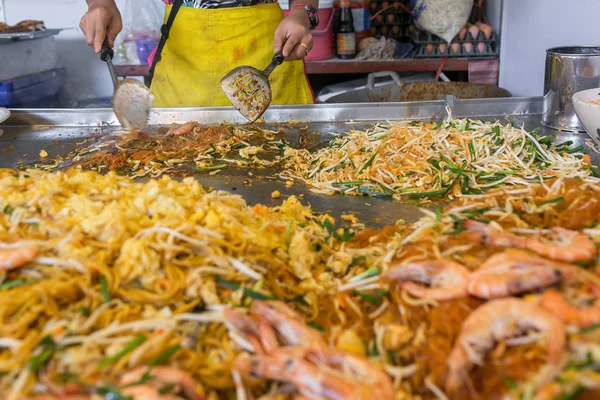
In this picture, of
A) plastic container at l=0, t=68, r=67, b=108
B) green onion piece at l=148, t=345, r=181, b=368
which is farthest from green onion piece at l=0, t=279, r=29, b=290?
plastic container at l=0, t=68, r=67, b=108

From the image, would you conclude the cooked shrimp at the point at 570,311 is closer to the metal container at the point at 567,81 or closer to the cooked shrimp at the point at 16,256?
the cooked shrimp at the point at 16,256

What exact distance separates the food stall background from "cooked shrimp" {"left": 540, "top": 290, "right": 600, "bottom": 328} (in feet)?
14.8

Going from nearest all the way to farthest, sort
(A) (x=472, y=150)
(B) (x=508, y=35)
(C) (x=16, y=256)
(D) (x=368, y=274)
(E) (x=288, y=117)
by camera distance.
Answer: (C) (x=16, y=256) < (D) (x=368, y=274) < (A) (x=472, y=150) < (E) (x=288, y=117) < (B) (x=508, y=35)

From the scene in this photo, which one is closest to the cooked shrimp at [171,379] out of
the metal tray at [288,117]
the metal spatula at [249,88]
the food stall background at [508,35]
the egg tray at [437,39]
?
the metal spatula at [249,88]

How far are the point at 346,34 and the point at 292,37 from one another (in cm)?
325

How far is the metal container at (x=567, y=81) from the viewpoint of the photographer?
13.8 ft

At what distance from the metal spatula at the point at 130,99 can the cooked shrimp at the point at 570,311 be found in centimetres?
328

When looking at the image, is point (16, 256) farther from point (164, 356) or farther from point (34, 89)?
point (34, 89)

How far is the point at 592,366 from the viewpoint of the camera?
1.38 metres

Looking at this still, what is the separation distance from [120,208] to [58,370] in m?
0.71

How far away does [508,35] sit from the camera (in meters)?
7.05

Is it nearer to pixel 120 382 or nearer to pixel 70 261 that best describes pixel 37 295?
pixel 70 261

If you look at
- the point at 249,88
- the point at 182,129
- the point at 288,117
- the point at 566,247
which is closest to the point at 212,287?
the point at 566,247

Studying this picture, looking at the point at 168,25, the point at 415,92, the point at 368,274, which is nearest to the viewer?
the point at 368,274
